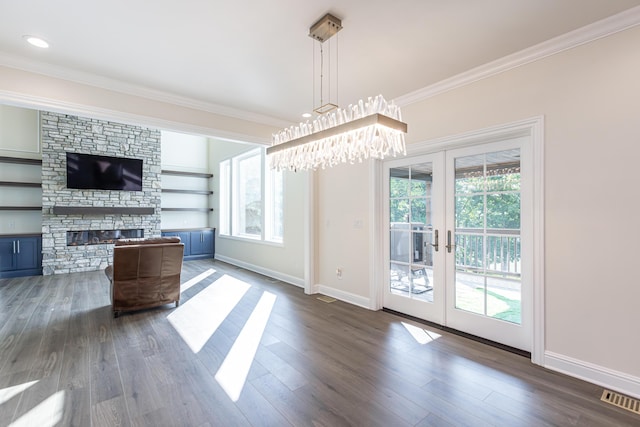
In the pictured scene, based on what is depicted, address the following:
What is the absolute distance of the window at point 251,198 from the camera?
6246mm

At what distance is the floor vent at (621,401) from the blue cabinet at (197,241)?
801 cm

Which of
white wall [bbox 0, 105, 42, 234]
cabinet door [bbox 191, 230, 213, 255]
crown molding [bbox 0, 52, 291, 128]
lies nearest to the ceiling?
crown molding [bbox 0, 52, 291, 128]

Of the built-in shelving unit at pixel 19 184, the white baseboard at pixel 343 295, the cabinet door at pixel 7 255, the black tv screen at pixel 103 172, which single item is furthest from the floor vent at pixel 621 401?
the built-in shelving unit at pixel 19 184

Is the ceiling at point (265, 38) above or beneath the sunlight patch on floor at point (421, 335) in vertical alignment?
above

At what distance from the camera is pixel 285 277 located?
18.3ft

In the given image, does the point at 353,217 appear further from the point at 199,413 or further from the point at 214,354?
the point at 199,413

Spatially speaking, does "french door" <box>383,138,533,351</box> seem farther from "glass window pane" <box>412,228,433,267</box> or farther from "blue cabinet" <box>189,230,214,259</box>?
"blue cabinet" <box>189,230,214,259</box>

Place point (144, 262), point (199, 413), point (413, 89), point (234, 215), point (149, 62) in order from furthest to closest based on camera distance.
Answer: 1. point (234, 215)
2. point (144, 262)
3. point (413, 89)
4. point (149, 62)
5. point (199, 413)

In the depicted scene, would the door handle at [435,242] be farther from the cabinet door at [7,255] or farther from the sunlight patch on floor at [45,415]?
the cabinet door at [7,255]

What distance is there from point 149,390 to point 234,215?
18.5 ft

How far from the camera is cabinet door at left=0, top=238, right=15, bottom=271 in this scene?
18.7 feet

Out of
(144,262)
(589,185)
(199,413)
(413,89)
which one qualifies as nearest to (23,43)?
(144,262)

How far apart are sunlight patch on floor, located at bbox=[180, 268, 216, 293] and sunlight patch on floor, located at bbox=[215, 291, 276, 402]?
1872 mm

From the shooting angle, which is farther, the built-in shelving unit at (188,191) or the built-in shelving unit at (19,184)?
the built-in shelving unit at (188,191)
